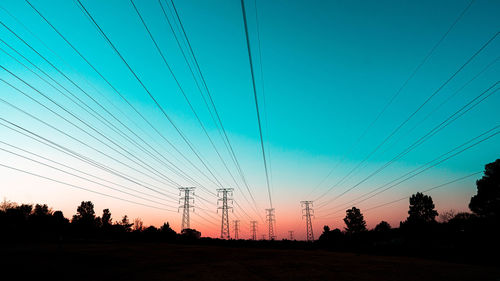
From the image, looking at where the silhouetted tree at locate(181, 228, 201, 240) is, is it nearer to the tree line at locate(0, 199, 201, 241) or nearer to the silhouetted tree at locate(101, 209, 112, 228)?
the tree line at locate(0, 199, 201, 241)

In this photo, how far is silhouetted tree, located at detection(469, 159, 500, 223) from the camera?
5144 cm

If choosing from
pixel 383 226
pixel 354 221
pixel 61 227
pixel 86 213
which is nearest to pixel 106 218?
pixel 86 213

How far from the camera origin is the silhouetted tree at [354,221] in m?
134

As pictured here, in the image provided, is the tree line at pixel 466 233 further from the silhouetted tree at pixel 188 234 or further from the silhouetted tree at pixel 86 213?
the silhouetted tree at pixel 86 213

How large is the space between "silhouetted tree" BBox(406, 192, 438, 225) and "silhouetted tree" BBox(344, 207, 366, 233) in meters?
37.7

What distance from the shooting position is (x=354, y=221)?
136m

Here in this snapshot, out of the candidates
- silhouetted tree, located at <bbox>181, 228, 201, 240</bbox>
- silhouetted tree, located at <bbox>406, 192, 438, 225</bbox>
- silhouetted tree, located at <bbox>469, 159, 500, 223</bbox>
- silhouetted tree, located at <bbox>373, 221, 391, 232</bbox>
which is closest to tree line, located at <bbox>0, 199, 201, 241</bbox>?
silhouetted tree, located at <bbox>181, 228, 201, 240</bbox>

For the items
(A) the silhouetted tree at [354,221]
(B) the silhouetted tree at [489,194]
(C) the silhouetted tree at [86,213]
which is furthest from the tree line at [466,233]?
(C) the silhouetted tree at [86,213]

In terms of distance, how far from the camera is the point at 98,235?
71875 millimetres

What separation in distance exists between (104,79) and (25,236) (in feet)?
232

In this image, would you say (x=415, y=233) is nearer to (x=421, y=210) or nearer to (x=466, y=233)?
(x=421, y=210)

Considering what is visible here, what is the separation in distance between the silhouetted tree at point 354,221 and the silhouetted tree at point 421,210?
37657mm

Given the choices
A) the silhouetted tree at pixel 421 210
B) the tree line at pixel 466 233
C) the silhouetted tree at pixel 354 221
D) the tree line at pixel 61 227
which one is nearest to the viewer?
the tree line at pixel 466 233

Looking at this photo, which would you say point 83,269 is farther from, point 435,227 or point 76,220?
point 76,220
